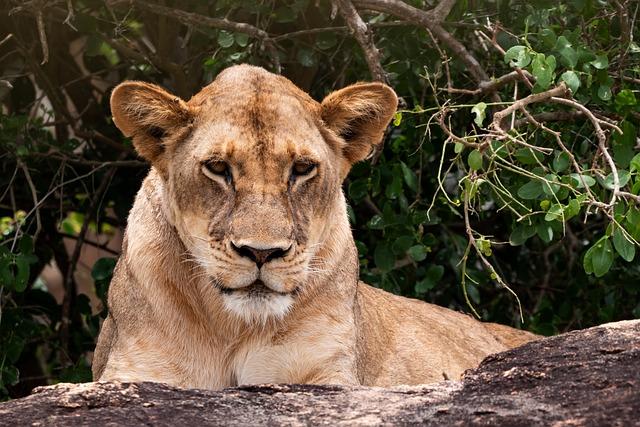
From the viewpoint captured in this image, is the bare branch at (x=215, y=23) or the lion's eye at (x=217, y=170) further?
the bare branch at (x=215, y=23)

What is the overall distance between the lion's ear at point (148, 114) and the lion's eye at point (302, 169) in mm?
418

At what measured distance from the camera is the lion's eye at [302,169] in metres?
3.83

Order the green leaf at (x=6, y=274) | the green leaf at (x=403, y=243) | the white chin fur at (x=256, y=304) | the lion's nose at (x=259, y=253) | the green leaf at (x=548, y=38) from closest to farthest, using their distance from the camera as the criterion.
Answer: the lion's nose at (x=259, y=253)
the white chin fur at (x=256, y=304)
the green leaf at (x=548, y=38)
the green leaf at (x=6, y=274)
the green leaf at (x=403, y=243)

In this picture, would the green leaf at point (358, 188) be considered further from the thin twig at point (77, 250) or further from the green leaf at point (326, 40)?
the thin twig at point (77, 250)

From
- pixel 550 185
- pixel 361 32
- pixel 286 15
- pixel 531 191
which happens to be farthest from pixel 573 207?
pixel 286 15

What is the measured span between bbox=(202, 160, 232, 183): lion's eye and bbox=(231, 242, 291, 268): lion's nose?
280 millimetres

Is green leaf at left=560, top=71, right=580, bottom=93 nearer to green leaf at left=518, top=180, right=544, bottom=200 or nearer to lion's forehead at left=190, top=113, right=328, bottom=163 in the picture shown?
green leaf at left=518, top=180, right=544, bottom=200

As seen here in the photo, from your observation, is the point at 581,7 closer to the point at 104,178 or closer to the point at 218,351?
the point at 218,351

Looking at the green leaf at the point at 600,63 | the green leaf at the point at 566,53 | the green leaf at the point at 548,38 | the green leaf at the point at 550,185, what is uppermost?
the green leaf at the point at 548,38

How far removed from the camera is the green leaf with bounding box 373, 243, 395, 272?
540 cm

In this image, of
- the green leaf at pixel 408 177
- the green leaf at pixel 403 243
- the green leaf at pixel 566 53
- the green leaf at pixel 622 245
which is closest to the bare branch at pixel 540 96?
the green leaf at pixel 566 53

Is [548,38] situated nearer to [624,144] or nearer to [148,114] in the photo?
[624,144]

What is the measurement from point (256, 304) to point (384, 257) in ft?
5.96

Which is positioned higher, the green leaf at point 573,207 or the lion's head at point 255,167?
the lion's head at point 255,167
